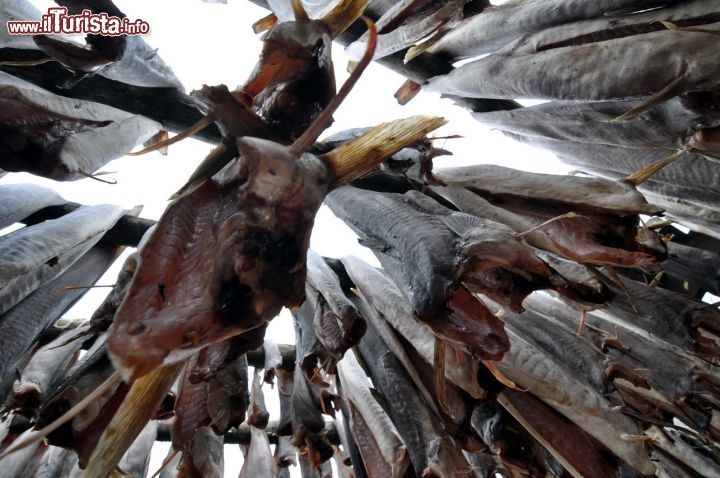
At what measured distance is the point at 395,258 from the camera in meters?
0.93

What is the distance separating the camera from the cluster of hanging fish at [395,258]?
2.00 feet

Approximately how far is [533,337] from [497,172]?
53 centimetres

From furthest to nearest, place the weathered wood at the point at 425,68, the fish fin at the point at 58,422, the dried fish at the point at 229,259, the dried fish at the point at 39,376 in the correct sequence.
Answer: the weathered wood at the point at 425,68
the dried fish at the point at 39,376
the dried fish at the point at 229,259
the fish fin at the point at 58,422

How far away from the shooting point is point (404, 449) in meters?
1.15

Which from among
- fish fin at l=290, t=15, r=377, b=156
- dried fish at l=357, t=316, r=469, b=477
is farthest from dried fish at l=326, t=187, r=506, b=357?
dried fish at l=357, t=316, r=469, b=477

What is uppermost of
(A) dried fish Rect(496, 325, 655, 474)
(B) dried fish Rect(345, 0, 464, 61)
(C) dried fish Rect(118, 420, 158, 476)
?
(B) dried fish Rect(345, 0, 464, 61)

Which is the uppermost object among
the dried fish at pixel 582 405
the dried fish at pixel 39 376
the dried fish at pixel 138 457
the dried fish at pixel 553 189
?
the dried fish at pixel 39 376

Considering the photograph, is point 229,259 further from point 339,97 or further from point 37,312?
point 37,312

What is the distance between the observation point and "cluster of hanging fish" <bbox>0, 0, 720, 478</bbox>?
0.61 meters

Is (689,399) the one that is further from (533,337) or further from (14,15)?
(14,15)

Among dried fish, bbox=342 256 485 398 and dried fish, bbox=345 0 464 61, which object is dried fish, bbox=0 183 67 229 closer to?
dried fish, bbox=342 256 485 398

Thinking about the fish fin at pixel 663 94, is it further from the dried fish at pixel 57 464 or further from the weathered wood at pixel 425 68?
the dried fish at pixel 57 464

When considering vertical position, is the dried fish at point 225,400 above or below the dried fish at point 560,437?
above

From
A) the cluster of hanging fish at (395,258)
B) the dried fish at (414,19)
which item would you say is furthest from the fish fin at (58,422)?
the dried fish at (414,19)
